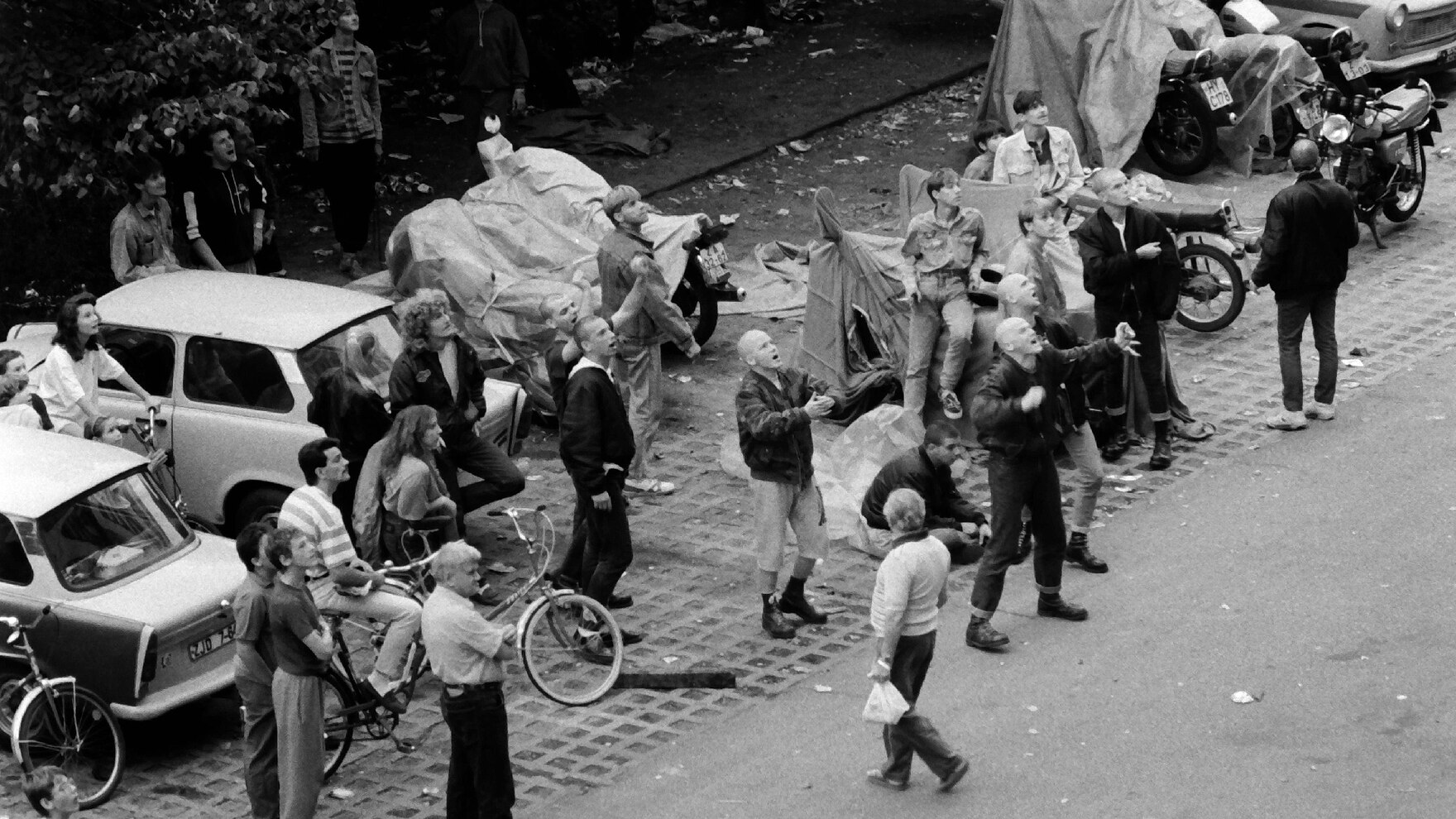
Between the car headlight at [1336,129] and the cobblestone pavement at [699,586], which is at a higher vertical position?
the car headlight at [1336,129]

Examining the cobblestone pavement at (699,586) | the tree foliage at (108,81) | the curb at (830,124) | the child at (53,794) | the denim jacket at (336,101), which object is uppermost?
the tree foliage at (108,81)

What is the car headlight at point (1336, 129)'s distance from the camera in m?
14.7

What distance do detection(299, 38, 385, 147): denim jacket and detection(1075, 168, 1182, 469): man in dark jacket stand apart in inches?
241

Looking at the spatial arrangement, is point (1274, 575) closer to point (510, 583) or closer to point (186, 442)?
point (510, 583)

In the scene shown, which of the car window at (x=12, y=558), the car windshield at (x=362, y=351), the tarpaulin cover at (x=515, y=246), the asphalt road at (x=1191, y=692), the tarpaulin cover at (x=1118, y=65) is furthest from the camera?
the tarpaulin cover at (x=1118, y=65)

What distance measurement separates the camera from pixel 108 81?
13.0 metres

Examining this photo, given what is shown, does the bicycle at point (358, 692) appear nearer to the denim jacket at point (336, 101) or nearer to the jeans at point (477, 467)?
the jeans at point (477, 467)

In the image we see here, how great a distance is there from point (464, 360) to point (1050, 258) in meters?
4.39

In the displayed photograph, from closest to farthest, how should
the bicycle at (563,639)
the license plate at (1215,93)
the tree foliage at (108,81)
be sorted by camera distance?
the bicycle at (563,639) → the tree foliage at (108,81) → the license plate at (1215,93)

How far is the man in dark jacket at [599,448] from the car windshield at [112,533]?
79.8 inches

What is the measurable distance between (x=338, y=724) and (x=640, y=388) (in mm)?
3762

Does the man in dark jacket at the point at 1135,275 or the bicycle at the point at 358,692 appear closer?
the bicycle at the point at 358,692

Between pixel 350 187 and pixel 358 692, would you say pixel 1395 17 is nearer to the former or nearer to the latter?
pixel 350 187

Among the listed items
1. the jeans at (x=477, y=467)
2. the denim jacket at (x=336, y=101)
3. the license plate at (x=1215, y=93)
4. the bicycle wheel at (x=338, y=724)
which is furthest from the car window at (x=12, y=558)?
the license plate at (x=1215, y=93)
